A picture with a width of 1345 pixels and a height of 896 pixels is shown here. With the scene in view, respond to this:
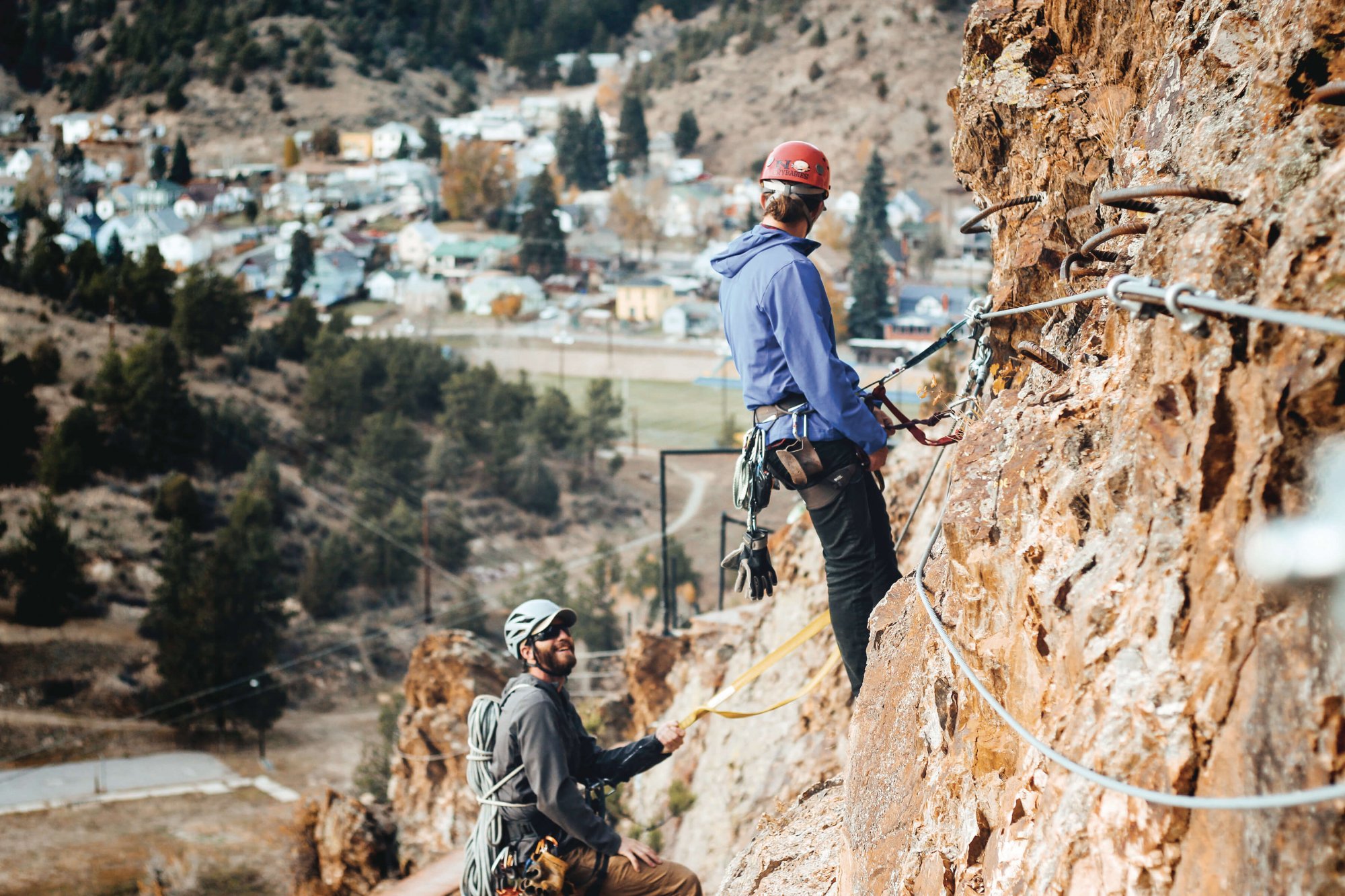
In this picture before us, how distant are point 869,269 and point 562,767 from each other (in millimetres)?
69910

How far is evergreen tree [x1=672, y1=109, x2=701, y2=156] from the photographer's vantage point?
124 m

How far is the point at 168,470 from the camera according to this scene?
4516cm

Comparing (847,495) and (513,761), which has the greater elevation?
(847,495)

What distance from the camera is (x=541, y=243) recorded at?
95.8 meters

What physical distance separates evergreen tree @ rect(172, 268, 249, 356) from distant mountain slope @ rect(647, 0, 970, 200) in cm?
6450

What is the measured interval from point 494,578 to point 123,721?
1456cm

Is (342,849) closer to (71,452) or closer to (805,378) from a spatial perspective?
(805,378)

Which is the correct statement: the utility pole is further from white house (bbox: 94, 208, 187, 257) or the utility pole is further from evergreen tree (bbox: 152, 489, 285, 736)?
white house (bbox: 94, 208, 187, 257)

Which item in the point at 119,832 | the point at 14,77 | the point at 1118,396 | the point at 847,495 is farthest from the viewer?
the point at 14,77

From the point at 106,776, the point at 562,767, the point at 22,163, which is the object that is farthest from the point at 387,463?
the point at 22,163

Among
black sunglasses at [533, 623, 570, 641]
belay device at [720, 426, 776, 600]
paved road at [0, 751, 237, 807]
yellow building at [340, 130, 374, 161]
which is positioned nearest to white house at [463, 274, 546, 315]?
yellow building at [340, 130, 374, 161]

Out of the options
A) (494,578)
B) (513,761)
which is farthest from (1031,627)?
(494,578)

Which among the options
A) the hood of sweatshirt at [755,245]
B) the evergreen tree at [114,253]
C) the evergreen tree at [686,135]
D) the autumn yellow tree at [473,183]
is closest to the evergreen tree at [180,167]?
the autumn yellow tree at [473,183]

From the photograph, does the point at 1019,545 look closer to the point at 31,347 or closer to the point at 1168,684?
the point at 1168,684
